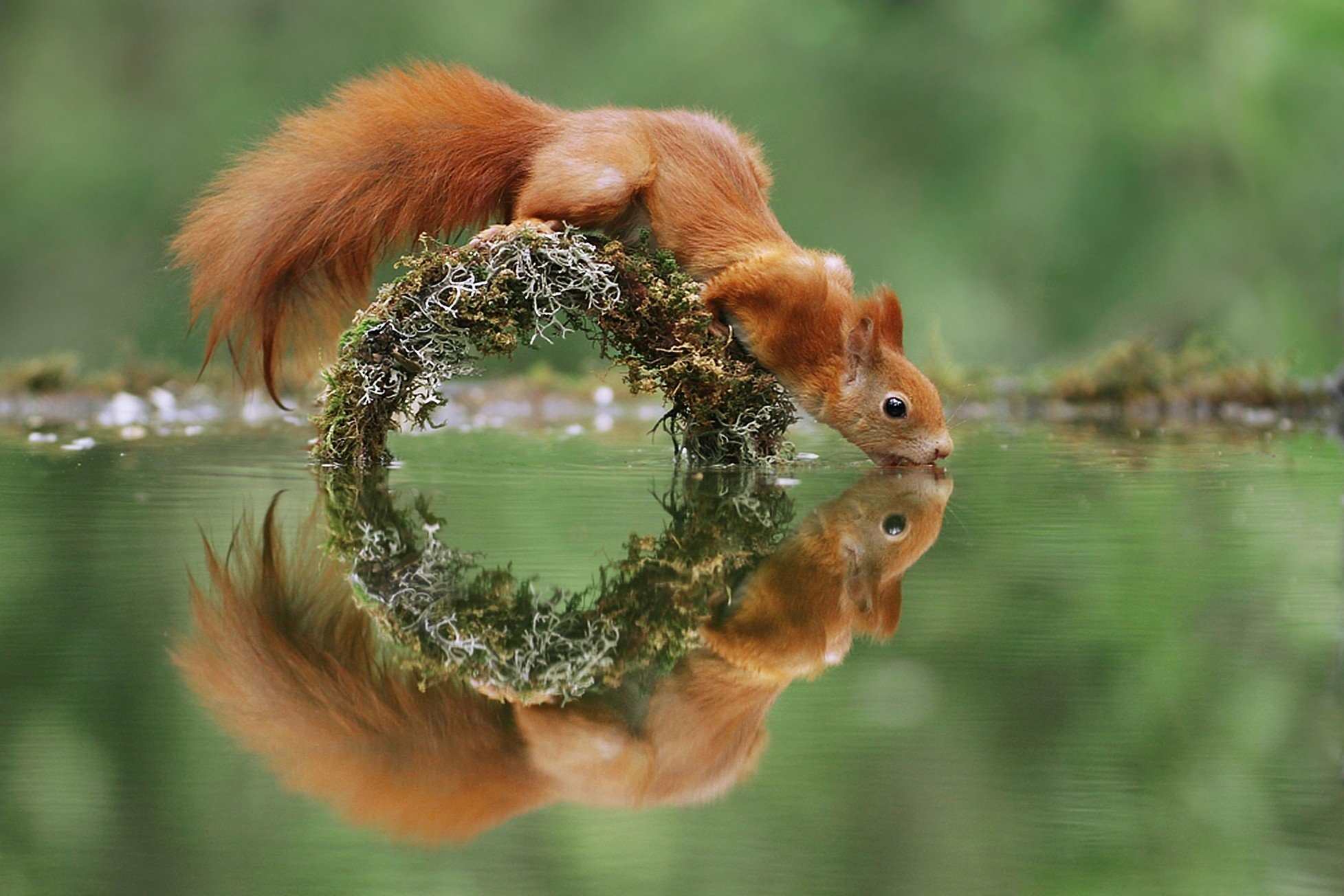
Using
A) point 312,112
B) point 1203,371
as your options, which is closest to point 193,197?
point 312,112

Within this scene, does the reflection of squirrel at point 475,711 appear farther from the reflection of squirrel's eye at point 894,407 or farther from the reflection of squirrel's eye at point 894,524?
the reflection of squirrel's eye at point 894,407

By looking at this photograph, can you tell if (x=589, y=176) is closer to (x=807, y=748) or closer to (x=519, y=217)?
(x=519, y=217)

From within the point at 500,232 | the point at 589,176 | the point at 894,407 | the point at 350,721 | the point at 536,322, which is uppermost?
the point at 589,176

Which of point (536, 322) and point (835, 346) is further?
point (835, 346)

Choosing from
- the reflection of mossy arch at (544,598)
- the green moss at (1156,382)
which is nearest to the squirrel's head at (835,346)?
the reflection of mossy arch at (544,598)

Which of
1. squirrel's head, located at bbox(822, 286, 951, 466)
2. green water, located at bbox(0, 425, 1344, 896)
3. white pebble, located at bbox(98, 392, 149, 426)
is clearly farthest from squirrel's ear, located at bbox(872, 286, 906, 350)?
white pebble, located at bbox(98, 392, 149, 426)

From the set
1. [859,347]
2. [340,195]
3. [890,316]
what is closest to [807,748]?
[859,347]

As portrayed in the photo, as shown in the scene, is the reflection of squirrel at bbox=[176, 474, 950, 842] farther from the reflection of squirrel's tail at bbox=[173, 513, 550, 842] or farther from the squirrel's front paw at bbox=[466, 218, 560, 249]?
the squirrel's front paw at bbox=[466, 218, 560, 249]
